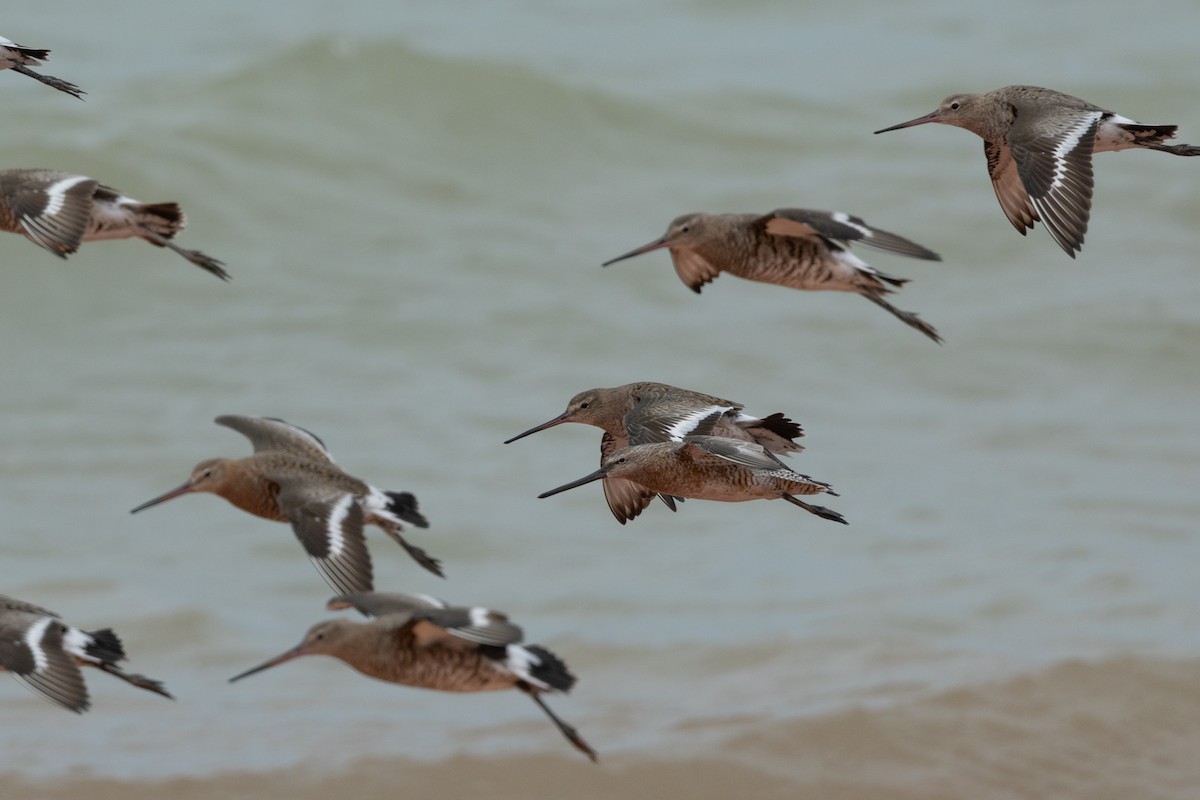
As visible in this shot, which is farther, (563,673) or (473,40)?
(473,40)

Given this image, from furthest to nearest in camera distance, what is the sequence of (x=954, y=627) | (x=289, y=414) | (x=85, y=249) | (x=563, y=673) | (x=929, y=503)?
(x=85, y=249) < (x=289, y=414) < (x=929, y=503) < (x=954, y=627) < (x=563, y=673)

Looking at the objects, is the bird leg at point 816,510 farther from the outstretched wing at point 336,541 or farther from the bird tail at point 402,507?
the outstretched wing at point 336,541

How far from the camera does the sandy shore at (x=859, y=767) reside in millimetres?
9672

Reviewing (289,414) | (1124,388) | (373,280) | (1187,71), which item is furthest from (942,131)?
(289,414)

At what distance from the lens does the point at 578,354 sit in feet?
55.5

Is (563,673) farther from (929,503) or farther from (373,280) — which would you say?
(373,280)

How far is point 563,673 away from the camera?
5.23 m

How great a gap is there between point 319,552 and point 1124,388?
41.0 feet

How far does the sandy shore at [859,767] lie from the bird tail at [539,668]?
4401 mm

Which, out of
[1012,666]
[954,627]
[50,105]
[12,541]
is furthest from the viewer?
[50,105]

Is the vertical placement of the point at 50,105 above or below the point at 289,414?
above

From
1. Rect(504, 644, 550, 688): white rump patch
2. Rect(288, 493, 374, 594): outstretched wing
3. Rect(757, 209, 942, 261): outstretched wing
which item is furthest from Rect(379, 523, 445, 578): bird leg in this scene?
Rect(757, 209, 942, 261): outstretched wing

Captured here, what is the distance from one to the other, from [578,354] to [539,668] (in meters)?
11.7

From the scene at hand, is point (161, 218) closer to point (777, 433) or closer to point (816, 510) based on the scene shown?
point (777, 433)
